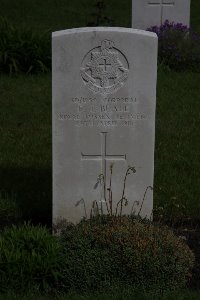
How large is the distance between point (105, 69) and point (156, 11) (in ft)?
25.1

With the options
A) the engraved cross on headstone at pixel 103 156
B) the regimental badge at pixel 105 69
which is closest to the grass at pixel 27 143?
the engraved cross on headstone at pixel 103 156

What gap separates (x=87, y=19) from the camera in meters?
18.4

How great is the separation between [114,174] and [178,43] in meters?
6.67

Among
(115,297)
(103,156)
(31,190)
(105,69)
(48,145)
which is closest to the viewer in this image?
(115,297)

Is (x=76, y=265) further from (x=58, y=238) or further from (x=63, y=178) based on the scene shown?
(x=63, y=178)

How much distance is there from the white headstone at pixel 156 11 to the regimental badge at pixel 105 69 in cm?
748

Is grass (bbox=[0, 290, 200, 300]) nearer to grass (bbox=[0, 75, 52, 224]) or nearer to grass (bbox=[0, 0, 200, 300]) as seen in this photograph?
grass (bbox=[0, 0, 200, 300])

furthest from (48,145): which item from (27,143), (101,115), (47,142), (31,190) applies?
(101,115)

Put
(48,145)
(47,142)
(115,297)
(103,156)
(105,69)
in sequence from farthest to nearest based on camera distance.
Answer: (47,142)
(48,145)
(103,156)
(105,69)
(115,297)

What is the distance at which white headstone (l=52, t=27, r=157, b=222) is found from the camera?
5434 mm

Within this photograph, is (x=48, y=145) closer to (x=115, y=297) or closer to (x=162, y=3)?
(x=115, y=297)

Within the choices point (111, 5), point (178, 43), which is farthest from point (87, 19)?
point (178, 43)

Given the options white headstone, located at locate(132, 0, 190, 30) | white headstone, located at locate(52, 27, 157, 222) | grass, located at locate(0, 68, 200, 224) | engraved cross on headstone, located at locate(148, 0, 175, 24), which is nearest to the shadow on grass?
grass, located at locate(0, 68, 200, 224)

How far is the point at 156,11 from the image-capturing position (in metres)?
12.9
